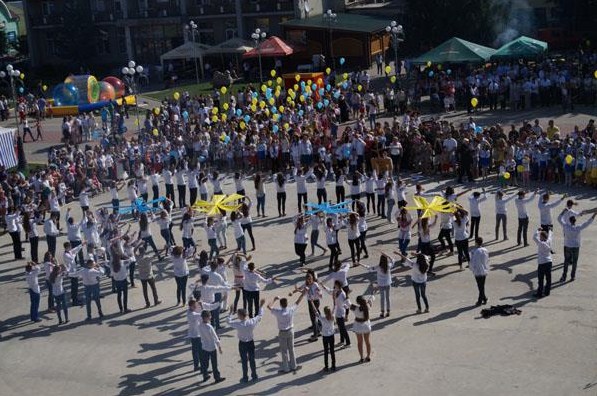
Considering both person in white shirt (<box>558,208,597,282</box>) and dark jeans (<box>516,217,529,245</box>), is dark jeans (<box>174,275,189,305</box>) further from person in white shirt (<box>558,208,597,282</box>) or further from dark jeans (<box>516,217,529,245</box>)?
person in white shirt (<box>558,208,597,282</box>)

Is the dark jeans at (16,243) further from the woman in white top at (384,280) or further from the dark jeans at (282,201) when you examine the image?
the woman in white top at (384,280)

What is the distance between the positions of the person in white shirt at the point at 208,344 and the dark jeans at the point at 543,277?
6.78 m

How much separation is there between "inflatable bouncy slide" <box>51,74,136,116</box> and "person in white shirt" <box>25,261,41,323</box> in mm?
25360

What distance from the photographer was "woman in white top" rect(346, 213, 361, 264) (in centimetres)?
2267

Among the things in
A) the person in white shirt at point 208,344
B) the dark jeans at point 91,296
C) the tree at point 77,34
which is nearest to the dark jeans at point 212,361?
the person in white shirt at point 208,344

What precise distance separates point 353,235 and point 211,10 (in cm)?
3841

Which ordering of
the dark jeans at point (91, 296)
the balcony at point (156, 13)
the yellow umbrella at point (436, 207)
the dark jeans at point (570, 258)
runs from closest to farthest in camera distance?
the dark jeans at point (570, 258)
the dark jeans at point (91, 296)
the yellow umbrella at point (436, 207)
the balcony at point (156, 13)

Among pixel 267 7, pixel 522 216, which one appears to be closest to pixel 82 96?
pixel 267 7

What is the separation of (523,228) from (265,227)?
720 centimetres

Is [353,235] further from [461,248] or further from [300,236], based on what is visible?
[461,248]

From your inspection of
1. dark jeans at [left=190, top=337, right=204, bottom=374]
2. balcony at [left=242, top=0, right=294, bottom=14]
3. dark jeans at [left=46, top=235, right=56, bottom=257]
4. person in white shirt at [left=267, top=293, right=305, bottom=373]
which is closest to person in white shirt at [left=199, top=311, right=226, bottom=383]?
dark jeans at [left=190, top=337, right=204, bottom=374]

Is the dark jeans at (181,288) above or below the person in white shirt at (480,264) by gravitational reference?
below

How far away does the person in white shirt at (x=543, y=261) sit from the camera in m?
19.9

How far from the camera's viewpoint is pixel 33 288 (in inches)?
850
